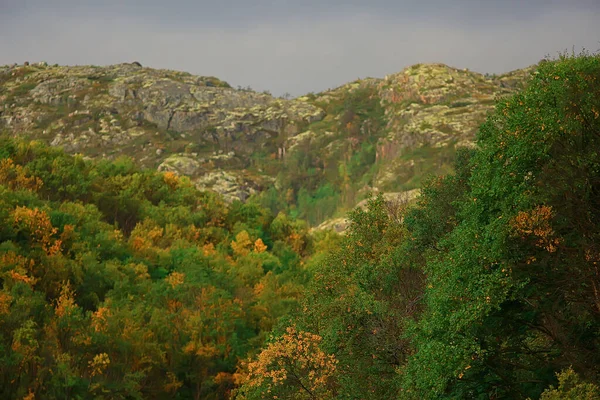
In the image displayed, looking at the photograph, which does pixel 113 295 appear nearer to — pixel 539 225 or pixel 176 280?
pixel 176 280

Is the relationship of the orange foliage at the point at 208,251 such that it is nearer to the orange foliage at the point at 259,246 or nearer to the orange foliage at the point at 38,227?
the orange foliage at the point at 259,246

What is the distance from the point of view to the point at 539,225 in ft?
107

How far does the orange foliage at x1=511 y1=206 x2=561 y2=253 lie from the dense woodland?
0.10m

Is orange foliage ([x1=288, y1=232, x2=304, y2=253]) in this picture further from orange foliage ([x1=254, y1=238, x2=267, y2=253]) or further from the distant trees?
the distant trees

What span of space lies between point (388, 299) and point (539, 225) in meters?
20.0

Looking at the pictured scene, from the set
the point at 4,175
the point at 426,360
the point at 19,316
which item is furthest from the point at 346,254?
the point at 4,175

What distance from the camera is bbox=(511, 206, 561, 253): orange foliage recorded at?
32500mm

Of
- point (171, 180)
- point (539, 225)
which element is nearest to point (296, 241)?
point (171, 180)

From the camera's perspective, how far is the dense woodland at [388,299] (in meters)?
33.1

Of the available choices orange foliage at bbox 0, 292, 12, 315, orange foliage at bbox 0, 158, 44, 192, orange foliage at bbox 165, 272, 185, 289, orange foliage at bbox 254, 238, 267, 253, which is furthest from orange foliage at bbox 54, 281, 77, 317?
orange foliage at bbox 254, 238, 267, 253

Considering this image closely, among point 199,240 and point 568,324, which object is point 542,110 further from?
point 199,240

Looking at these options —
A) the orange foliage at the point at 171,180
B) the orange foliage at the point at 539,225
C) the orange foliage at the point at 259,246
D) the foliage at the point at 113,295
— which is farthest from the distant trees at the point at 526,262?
the orange foliage at the point at 171,180

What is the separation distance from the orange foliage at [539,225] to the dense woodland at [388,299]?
100mm

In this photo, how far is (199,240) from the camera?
152 m
